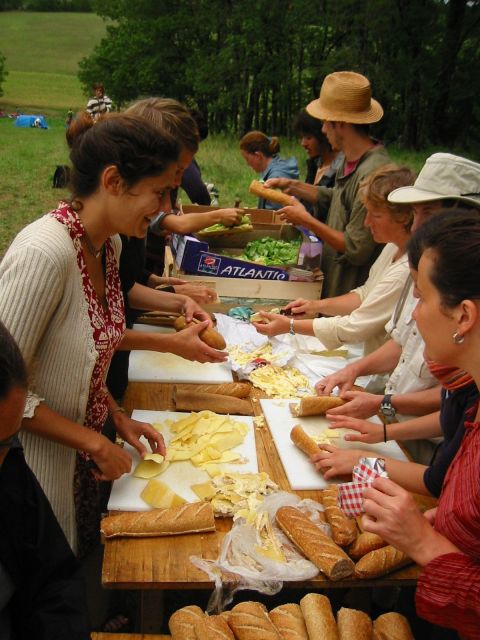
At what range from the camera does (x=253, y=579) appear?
164cm

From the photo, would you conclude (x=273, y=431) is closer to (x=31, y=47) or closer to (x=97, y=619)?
(x=97, y=619)

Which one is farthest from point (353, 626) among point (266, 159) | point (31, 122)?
point (31, 122)

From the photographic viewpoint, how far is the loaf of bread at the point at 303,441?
216 centimetres

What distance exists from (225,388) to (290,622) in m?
1.20

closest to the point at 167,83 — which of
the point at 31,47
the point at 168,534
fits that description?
the point at 31,47

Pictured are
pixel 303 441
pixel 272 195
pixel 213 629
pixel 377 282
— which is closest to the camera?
pixel 213 629

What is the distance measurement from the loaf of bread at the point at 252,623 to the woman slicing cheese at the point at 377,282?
166 centimetres

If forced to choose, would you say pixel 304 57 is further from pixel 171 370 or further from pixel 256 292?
pixel 171 370

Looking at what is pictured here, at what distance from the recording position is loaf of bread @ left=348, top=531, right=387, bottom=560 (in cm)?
175

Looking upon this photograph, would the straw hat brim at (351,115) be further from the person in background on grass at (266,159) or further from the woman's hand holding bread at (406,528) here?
the woman's hand holding bread at (406,528)

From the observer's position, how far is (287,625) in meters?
1.58

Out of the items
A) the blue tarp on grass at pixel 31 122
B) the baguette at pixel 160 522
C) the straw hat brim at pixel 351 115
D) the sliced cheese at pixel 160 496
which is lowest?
the blue tarp on grass at pixel 31 122

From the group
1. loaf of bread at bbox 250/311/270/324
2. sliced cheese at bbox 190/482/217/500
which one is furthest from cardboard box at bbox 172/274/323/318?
sliced cheese at bbox 190/482/217/500

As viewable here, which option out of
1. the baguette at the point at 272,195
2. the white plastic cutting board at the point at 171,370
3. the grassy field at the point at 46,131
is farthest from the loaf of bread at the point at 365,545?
the baguette at the point at 272,195
